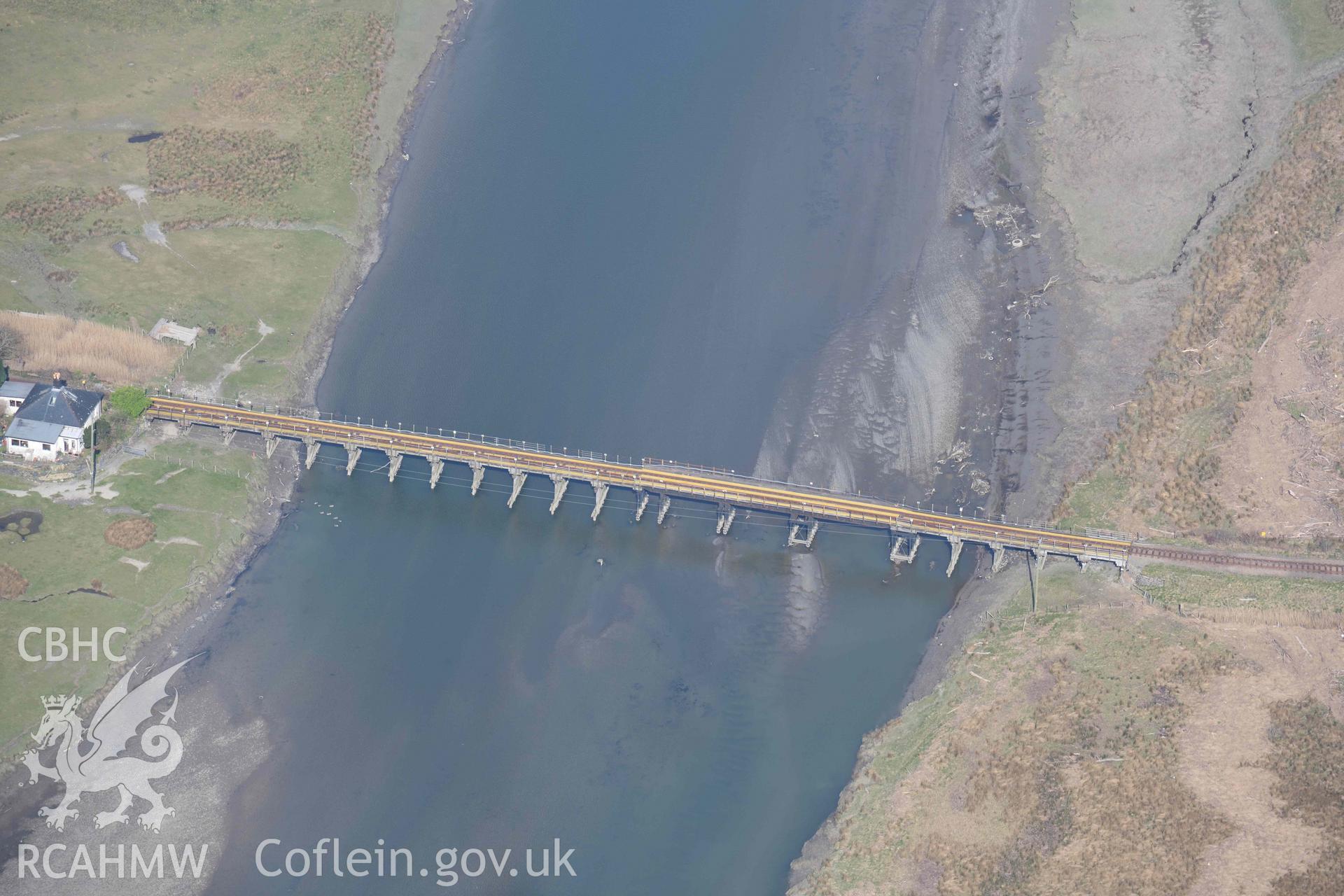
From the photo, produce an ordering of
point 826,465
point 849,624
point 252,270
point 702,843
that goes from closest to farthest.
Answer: point 702,843 → point 849,624 → point 826,465 → point 252,270

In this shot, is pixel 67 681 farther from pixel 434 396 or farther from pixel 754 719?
pixel 754 719

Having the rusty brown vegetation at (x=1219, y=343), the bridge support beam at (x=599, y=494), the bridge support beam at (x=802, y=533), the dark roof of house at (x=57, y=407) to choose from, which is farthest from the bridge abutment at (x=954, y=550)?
the dark roof of house at (x=57, y=407)

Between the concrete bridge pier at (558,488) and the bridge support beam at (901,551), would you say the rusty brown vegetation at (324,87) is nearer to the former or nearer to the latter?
the concrete bridge pier at (558,488)

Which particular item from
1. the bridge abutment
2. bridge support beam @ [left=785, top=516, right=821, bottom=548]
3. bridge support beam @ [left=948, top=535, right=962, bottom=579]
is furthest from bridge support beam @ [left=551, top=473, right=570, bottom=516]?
bridge support beam @ [left=948, top=535, right=962, bottom=579]

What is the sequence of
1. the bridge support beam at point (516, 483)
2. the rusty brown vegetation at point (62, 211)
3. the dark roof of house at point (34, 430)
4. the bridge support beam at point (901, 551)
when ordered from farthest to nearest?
the rusty brown vegetation at point (62, 211) → the bridge support beam at point (516, 483) → the bridge support beam at point (901, 551) → the dark roof of house at point (34, 430)

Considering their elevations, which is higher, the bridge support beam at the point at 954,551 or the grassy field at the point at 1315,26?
the grassy field at the point at 1315,26

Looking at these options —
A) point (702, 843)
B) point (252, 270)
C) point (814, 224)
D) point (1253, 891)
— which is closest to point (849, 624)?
point (702, 843)

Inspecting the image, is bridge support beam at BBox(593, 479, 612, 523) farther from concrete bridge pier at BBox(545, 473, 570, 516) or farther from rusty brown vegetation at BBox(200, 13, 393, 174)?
rusty brown vegetation at BBox(200, 13, 393, 174)
